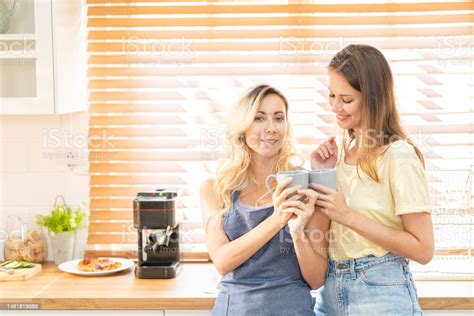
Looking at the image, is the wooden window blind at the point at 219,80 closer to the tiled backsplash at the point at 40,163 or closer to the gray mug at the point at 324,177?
the tiled backsplash at the point at 40,163

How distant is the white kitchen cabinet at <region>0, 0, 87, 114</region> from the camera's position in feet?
9.36

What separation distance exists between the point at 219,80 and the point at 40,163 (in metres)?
0.78

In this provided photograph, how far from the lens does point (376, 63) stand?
85.2 inches

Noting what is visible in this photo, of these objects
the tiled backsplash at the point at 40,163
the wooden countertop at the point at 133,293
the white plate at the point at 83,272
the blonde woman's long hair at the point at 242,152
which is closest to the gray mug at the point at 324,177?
the blonde woman's long hair at the point at 242,152

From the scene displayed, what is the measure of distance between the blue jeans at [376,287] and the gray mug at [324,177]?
9.4 inches

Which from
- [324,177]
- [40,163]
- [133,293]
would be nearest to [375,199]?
[324,177]

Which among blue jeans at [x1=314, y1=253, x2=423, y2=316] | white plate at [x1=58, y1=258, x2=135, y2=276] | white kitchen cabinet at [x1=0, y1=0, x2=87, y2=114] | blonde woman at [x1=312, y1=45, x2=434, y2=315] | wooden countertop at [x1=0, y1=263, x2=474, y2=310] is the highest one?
white kitchen cabinet at [x1=0, y1=0, x2=87, y2=114]

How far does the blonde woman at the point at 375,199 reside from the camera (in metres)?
2.12

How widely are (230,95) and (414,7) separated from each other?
77 centimetres

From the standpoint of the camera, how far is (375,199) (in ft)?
7.15

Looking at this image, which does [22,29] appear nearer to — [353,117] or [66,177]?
[66,177]

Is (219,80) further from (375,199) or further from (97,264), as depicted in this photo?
(375,199)

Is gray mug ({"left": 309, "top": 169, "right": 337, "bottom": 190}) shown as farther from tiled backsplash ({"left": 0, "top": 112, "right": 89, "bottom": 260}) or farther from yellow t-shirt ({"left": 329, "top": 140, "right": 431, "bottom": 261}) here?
tiled backsplash ({"left": 0, "top": 112, "right": 89, "bottom": 260})

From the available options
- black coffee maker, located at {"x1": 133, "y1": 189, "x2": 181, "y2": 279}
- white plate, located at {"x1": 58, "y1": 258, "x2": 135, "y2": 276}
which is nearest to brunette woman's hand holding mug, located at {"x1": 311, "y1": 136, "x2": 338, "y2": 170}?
black coffee maker, located at {"x1": 133, "y1": 189, "x2": 181, "y2": 279}
